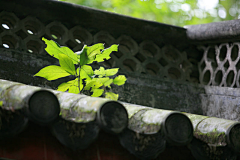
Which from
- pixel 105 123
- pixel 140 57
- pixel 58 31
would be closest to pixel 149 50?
pixel 140 57

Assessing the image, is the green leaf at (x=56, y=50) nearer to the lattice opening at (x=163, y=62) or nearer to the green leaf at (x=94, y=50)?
the green leaf at (x=94, y=50)

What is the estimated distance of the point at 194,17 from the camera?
8117mm

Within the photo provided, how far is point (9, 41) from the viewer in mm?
1666

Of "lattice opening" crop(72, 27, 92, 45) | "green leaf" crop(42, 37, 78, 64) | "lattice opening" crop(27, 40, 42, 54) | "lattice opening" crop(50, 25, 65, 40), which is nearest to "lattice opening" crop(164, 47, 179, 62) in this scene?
"lattice opening" crop(72, 27, 92, 45)

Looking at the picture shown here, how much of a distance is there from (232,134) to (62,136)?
58 cm

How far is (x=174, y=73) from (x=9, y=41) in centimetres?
121

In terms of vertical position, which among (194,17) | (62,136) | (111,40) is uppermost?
(194,17)

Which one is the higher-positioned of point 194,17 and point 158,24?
point 194,17

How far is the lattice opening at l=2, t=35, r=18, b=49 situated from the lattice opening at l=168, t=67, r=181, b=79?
3.71ft

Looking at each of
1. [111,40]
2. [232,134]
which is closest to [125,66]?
[111,40]

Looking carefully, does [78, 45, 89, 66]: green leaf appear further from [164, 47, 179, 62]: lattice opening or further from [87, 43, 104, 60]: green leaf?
[164, 47, 179, 62]: lattice opening

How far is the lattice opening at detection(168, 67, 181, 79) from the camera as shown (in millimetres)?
2174

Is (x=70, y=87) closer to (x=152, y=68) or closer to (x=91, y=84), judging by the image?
(x=91, y=84)

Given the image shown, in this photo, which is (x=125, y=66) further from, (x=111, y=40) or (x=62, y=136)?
(x=62, y=136)
